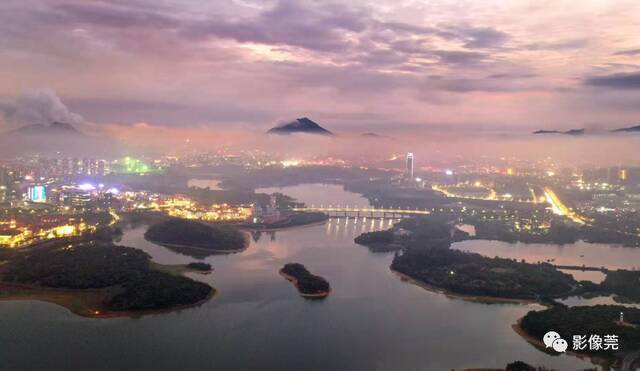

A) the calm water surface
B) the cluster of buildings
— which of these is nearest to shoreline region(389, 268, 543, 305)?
the calm water surface

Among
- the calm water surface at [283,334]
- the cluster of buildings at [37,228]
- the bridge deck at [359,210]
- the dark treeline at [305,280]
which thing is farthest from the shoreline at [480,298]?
the bridge deck at [359,210]

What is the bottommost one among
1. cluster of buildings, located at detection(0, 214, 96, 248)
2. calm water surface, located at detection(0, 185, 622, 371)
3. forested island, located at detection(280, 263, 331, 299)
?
calm water surface, located at detection(0, 185, 622, 371)

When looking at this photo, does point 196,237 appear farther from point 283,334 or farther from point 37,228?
point 283,334

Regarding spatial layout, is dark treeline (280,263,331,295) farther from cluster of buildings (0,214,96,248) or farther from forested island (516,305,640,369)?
cluster of buildings (0,214,96,248)

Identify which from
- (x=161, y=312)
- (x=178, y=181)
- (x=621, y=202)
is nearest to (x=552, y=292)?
(x=161, y=312)

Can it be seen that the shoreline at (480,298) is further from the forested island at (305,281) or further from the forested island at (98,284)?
the forested island at (98,284)

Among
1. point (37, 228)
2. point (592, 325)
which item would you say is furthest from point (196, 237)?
point (592, 325)
